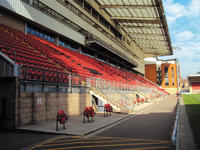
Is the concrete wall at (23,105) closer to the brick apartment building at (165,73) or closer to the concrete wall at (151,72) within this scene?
the concrete wall at (151,72)

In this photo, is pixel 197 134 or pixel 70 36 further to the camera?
pixel 70 36

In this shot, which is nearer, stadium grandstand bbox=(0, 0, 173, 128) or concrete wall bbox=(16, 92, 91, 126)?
concrete wall bbox=(16, 92, 91, 126)

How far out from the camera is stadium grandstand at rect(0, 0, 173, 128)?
937 centimetres

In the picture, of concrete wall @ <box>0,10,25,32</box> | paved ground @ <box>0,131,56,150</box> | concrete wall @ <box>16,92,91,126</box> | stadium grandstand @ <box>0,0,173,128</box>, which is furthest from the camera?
concrete wall @ <box>0,10,25,32</box>

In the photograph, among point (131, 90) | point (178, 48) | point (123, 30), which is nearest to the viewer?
point (131, 90)

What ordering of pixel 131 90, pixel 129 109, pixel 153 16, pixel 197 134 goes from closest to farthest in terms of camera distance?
pixel 197 134 < pixel 129 109 < pixel 131 90 < pixel 153 16

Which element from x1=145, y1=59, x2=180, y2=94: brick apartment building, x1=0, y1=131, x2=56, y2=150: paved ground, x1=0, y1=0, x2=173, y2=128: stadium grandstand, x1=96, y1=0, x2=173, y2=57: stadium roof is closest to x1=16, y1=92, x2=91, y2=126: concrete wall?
x1=0, y1=0, x2=173, y2=128: stadium grandstand

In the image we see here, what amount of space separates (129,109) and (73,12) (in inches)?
596

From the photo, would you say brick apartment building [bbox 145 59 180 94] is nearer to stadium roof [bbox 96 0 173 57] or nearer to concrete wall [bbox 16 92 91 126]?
stadium roof [bbox 96 0 173 57]

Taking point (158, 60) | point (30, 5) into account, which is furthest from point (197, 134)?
point (158, 60)

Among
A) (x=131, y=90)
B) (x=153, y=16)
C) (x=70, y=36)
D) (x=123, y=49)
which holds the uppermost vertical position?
(x=153, y=16)

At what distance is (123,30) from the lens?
42188 millimetres

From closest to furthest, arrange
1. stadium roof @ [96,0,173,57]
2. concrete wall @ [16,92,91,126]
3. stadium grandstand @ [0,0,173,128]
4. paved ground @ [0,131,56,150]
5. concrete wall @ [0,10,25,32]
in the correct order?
paved ground @ [0,131,56,150] < concrete wall @ [16,92,91,126] < stadium grandstand @ [0,0,173,128] < concrete wall @ [0,10,25,32] < stadium roof @ [96,0,173,57]

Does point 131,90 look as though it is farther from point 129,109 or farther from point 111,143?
point 111,143
